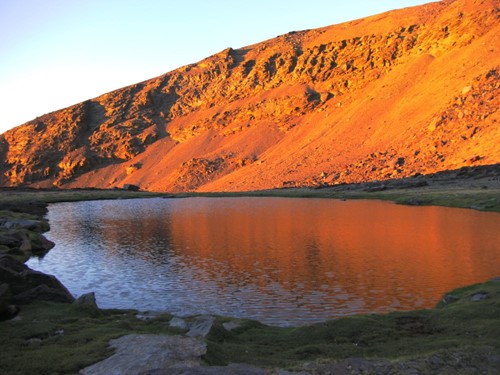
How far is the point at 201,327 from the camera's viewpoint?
14.0 m

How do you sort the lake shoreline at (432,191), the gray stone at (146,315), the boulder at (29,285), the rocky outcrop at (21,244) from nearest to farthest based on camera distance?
the gray stone at (146,315) → the boulder at (29,285) → the rocky outcrop at (21,244) → the lake shoreline at (432,191)

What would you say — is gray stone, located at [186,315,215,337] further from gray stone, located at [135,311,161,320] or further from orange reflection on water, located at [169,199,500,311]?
orange reflection on water, located at [169,199,500,311]

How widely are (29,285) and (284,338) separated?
11.8 meters

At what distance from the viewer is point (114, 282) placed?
88.4 feet

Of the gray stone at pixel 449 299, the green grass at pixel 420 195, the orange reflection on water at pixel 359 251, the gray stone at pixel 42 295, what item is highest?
the gray stone at pixel 42 295

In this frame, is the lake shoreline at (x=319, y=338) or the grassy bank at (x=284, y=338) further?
the grassy bank at (x=284, y=338)

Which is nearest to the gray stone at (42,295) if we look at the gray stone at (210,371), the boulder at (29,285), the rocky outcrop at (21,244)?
the boulder at (29,285)

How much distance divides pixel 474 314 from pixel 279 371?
821 cm

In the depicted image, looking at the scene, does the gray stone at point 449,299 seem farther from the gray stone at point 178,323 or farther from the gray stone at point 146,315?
the gray stone at point 146,315

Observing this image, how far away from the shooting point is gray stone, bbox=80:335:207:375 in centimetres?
1017

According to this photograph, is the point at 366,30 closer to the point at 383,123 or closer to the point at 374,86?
the point at 374,86

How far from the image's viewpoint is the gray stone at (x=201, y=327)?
13.5 meters

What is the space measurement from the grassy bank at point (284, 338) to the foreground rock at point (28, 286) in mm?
716

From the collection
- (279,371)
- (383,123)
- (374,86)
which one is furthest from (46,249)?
(374,86)
